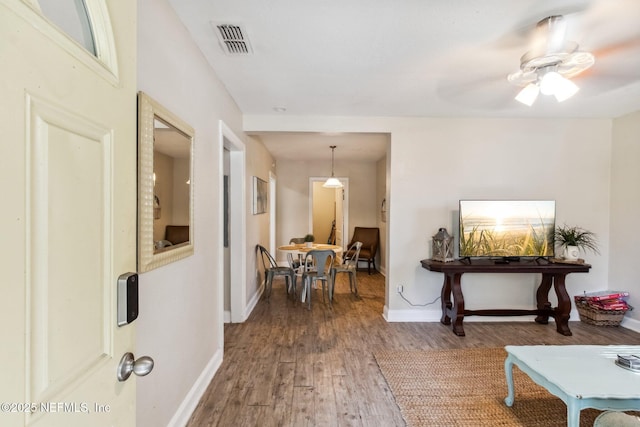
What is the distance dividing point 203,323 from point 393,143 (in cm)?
278

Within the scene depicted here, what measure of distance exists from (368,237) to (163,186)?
549 cm

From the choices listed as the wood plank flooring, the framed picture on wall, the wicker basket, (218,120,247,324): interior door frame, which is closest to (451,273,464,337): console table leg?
the wood plank flooring

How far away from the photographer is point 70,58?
0.63 m

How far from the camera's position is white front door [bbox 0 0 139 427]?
Answer: 0.51 metres

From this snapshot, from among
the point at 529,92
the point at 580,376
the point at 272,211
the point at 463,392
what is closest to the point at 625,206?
the point at 529,92

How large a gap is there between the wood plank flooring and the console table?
15 centimetres

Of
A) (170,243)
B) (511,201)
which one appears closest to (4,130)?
(170,243)

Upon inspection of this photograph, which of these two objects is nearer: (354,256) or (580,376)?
(580,376)

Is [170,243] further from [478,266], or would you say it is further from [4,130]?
[478,266]

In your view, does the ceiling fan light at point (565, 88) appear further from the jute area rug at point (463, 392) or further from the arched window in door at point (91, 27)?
the arched window in door at point (91, 27)

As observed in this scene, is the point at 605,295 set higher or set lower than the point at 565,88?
lower

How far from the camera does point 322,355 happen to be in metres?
2.83

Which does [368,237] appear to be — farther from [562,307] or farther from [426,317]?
[562,307]

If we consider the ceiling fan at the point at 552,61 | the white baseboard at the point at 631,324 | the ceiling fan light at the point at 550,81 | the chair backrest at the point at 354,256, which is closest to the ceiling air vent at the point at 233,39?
the ceiling fan at the point at 552,61
